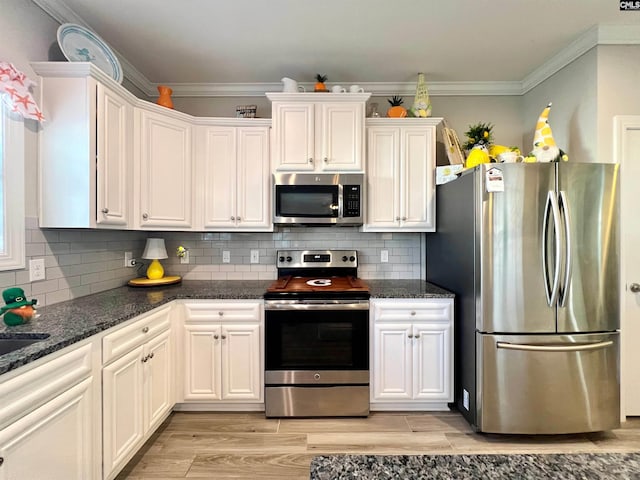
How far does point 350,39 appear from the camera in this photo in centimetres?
225

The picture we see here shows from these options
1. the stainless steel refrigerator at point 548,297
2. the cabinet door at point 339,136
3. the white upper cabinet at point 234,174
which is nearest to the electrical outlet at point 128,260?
the white upper cabinet at point 234,174

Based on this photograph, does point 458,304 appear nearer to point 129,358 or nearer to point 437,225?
point 437,225

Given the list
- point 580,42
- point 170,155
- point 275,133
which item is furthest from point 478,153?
point 170,155

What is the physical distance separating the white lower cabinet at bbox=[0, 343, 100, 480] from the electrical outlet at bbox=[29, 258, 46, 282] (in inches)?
28.1

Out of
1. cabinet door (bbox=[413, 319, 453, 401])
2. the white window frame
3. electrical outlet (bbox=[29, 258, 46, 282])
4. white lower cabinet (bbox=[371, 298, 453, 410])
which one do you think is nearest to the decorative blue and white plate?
the white window frame

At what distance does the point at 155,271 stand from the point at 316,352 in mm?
1541

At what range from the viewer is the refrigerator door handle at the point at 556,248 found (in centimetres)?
194

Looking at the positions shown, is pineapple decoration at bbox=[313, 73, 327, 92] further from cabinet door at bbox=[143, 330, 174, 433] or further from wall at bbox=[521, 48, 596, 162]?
cabinet door at bbox=[143, 330, 174, 433]

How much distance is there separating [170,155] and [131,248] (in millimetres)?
912

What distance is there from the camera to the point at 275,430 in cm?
218

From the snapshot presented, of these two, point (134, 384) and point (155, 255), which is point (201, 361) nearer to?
point (134, 384)

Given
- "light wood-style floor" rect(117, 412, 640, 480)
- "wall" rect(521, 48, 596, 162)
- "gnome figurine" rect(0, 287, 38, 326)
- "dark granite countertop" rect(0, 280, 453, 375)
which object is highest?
"wall" rect(521, 48, 596, 162)

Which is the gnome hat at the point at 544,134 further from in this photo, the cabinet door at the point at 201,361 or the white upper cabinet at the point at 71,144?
the white upper cabinet at the point at 71,144

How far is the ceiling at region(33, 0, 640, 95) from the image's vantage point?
1960mm
